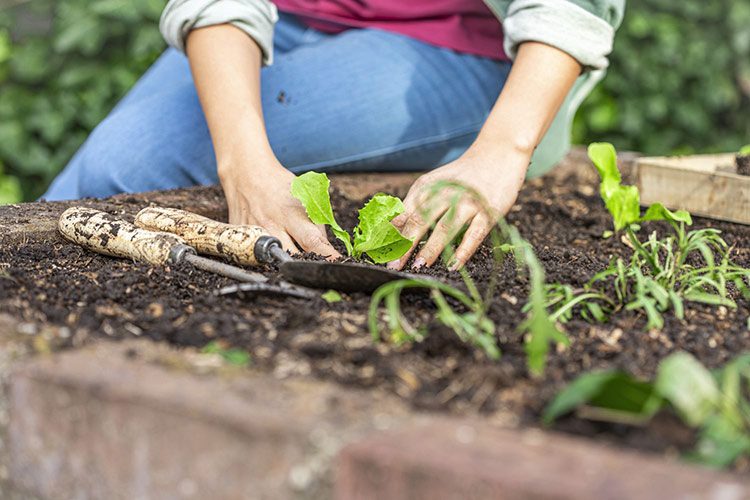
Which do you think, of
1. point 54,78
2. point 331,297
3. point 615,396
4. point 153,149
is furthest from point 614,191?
point 54,78

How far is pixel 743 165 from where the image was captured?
238 cm

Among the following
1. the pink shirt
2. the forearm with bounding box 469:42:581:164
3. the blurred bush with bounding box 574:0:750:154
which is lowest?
the blurred bush with bounding box 574:0:750:154

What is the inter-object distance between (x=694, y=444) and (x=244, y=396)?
1.53 ft

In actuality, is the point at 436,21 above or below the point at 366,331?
above

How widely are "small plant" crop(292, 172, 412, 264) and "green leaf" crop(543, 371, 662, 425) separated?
31.1 inches

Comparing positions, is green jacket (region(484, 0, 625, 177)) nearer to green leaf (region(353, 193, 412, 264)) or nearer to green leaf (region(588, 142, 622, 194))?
green leaf (region(588, 142, 622, 194))

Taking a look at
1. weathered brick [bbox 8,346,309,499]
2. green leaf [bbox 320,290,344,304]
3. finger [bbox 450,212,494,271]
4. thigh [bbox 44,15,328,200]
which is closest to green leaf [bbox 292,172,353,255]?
finger [bbox 450,212,494,271]

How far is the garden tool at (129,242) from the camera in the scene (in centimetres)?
169

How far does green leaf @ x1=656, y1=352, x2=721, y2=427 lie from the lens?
958mm

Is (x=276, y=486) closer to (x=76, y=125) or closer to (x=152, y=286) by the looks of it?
(x=152, y=286)

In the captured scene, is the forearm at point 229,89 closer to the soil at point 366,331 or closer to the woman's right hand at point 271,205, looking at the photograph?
the woman's right hand at point 271,205

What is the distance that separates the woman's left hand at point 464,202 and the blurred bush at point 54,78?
8.00ft

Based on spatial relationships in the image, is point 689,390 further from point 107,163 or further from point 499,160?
point 107,163

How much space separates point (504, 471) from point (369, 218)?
0.96 m
